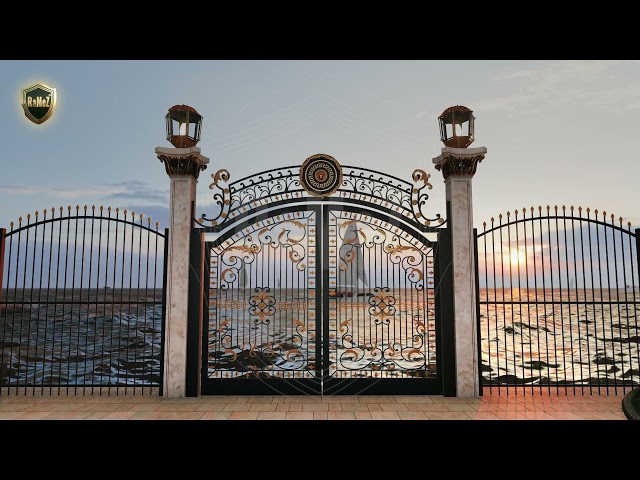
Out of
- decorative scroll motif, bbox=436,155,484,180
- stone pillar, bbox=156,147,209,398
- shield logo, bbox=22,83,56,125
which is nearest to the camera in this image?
stone pillar, bbox=156,147,209,398

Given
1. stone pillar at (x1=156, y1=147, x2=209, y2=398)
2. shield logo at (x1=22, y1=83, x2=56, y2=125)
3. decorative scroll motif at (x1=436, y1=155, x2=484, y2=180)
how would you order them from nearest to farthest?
stone pillar at (x1=156, y1=147, x2=209, y2=398) < shield logo at (x1=22, y1=83, x2=56, y2=125) < decorative scroll motif at (x1=436, y1=155, x2=484, y2=180)

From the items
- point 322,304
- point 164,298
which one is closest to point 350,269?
point 322,304

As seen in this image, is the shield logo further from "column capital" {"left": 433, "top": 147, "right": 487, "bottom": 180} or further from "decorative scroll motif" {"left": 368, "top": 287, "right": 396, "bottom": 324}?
"column capital" {"left": 433, "top": 147, "right": 487, "bottom": 180}

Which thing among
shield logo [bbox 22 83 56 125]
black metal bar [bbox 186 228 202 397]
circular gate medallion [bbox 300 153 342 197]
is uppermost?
shield logo [bbox 22 83 56 125]

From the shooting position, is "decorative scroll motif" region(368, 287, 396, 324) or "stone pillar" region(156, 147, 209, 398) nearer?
"stone pillar" region(156, 147, 209, 398)

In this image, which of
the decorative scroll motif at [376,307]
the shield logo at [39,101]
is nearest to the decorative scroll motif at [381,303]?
the decorative scroll motif at [376,307]

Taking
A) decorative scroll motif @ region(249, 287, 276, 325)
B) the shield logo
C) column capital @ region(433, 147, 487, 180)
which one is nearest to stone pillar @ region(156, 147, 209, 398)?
decorative scroll motif @ region(249, 287, 276, 325)

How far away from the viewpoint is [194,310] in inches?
263

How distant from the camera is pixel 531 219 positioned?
689 cm

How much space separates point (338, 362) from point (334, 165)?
313 cm

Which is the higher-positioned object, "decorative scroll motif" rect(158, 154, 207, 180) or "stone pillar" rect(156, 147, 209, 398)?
"decorative scroll motif" rect(158, 154, 207, 180)

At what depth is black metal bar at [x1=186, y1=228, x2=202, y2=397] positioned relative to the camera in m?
6.59

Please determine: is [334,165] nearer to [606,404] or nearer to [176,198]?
[176,198]

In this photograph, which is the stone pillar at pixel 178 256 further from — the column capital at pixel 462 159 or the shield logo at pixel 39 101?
the column capital at pixel 462 159
